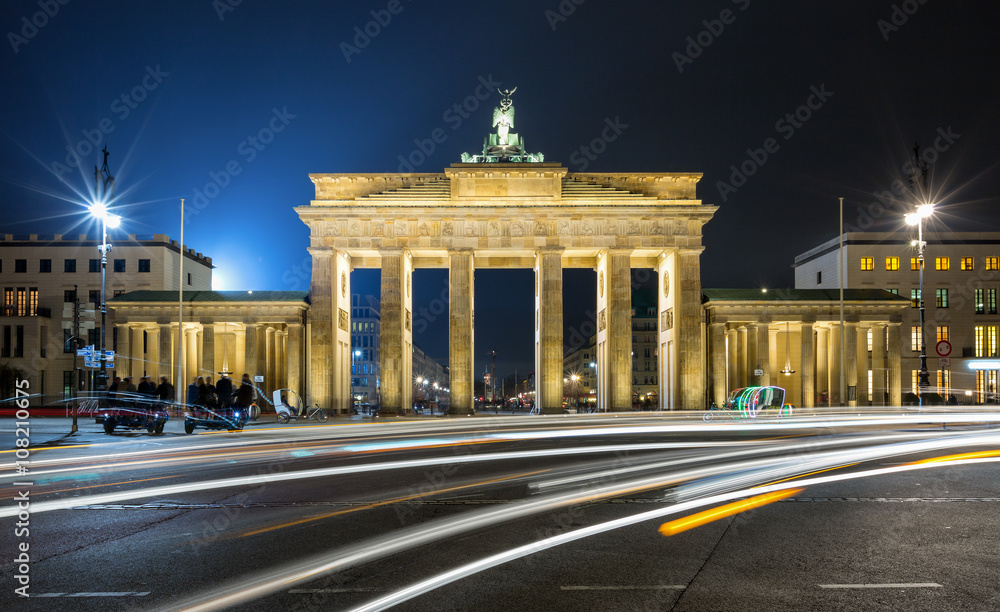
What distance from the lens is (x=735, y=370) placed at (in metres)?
60.8

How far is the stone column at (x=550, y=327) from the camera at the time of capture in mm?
51156

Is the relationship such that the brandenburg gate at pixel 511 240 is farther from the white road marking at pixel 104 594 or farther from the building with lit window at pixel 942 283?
the white road marking at pixel 104 594

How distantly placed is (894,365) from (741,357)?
11.0 metres

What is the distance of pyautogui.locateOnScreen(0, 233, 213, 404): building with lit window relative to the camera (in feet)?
233

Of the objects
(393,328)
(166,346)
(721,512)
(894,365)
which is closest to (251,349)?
(166,346)

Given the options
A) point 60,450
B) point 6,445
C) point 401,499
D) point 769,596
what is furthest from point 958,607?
point 6,445

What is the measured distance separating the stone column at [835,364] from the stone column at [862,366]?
5.85 ft

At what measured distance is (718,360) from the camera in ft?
175

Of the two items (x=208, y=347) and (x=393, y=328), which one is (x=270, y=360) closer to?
(x=208, y=347)

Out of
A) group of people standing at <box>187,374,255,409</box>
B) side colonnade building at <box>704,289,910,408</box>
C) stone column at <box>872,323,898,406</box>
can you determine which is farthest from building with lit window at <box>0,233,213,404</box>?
stone column at <box>872,323,898,406</box>

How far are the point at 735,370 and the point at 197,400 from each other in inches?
1808

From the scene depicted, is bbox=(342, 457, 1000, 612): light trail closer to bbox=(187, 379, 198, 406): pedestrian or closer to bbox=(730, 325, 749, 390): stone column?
bbox=(187, 379, 198, 406): pedestrian

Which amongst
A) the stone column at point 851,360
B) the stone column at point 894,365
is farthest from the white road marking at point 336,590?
the stone column at point 894,365

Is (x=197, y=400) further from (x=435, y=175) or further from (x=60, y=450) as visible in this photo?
(x=435, y=175)
